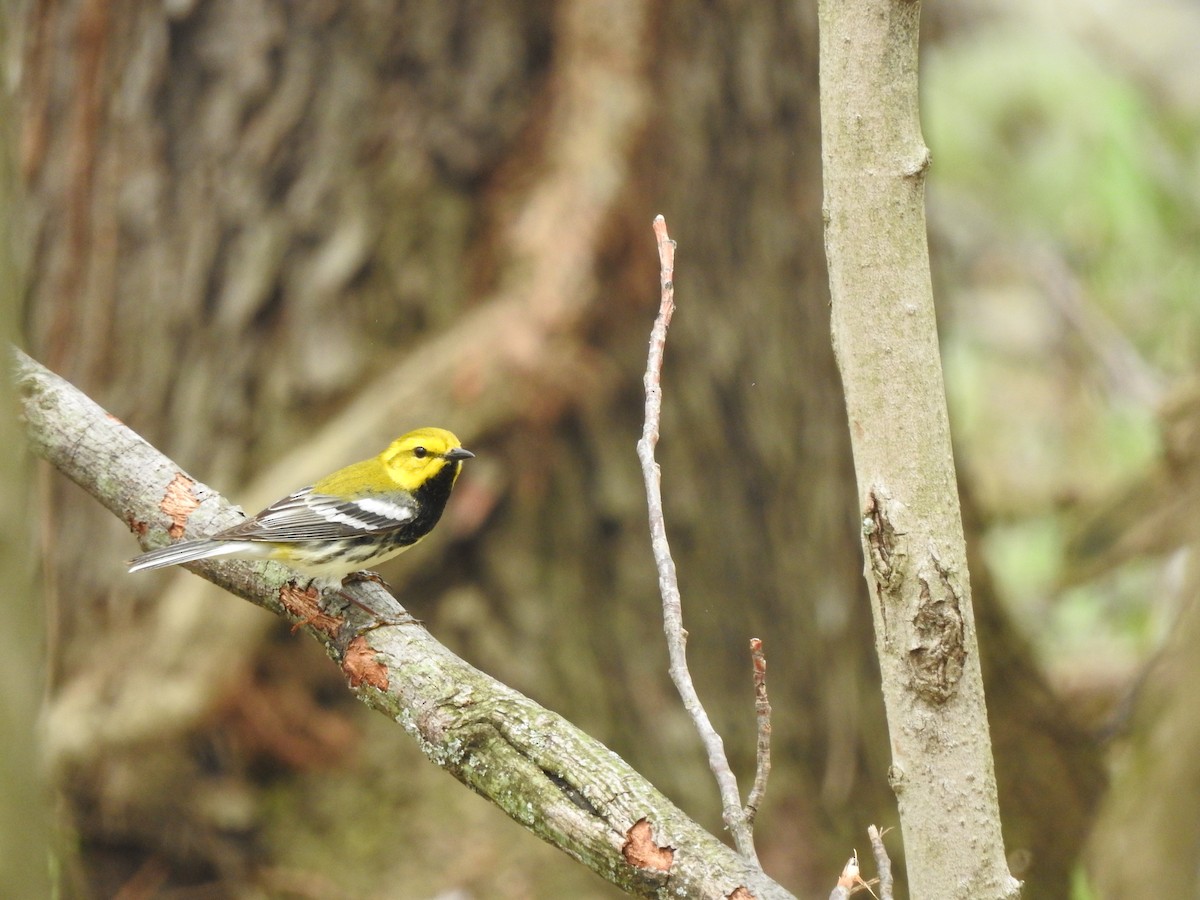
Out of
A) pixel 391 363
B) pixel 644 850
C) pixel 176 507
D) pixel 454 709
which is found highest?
pixel 391 363

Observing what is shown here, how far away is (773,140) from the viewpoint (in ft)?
15.4

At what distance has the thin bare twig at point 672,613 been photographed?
1.77m

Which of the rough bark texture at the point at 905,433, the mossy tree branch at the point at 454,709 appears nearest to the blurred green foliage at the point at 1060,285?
the mossy tree branch at the point at 454,709

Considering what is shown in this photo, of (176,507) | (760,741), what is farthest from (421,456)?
(760,741)

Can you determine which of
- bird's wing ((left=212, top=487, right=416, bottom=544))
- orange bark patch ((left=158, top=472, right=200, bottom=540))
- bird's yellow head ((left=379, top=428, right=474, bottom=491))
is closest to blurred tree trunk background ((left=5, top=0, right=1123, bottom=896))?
bird's yellow head ((left=379, top=428, right=474, bottom=491))

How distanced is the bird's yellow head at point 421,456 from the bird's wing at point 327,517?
8cm

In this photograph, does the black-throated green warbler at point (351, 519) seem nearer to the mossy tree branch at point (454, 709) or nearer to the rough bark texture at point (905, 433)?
the mossy tree branch at point (454, 709)

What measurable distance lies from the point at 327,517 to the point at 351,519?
7 centimetres

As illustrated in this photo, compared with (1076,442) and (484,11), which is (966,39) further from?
(484,11)

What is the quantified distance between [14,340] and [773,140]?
3.67m

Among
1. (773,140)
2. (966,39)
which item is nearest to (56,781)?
(773,140)

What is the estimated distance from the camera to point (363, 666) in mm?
2479

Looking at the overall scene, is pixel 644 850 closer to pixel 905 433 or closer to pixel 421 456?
pixel 905 433

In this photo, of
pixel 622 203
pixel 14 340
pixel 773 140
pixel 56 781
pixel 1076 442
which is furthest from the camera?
pixel 1076 442
